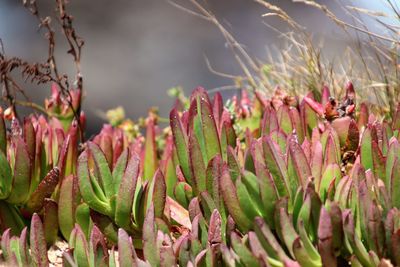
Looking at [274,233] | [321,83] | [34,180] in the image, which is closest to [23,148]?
[34,180]

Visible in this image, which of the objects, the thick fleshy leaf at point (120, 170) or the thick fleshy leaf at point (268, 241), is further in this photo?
the thick fleshy leaf at point (120, 170)

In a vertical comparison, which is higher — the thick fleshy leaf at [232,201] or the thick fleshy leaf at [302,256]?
the thick fleshy leaf at [232,201]

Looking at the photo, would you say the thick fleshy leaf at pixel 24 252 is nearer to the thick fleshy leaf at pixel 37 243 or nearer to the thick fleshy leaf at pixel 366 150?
the thick fleshy leaf at pixel 37 243

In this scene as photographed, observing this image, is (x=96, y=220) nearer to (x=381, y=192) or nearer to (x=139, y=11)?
(x=381, y=192)

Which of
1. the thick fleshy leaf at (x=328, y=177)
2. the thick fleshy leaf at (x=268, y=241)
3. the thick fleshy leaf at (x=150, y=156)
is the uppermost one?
the thick fleshy leaf at (x=150, y=156)

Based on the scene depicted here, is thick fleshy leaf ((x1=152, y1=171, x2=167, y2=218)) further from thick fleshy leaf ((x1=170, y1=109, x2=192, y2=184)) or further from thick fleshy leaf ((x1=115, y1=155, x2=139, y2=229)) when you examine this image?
thick fleshy leaf ((x1=170, y1=109, x2=192, y2=184))

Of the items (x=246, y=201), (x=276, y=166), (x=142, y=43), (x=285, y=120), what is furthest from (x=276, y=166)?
(x=142, y=43)

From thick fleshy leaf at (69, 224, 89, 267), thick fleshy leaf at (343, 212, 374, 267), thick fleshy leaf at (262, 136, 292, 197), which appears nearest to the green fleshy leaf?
thick fleshy leaf at (262, 136, 292, 197)

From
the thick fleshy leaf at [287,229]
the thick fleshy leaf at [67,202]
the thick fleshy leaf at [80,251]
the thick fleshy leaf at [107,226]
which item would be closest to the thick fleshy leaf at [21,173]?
the thick fleshy leaf at [67,202]
